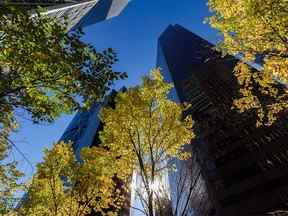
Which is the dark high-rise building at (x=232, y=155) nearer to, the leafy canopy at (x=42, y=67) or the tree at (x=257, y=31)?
the tree at (x=257, y=31)

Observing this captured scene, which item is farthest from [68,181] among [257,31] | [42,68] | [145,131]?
[257,31]

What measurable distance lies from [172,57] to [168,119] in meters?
76.0

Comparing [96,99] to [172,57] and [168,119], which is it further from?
[172,57]

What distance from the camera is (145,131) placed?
1038 cm

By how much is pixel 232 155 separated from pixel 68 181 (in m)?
25.2

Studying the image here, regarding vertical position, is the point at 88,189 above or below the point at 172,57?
below

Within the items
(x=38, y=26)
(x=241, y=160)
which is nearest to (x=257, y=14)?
(x=38, y=26)

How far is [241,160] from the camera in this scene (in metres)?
32.5

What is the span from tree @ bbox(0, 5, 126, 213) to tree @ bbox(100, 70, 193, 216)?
3.61 m

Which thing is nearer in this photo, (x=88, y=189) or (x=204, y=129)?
(x=88, y=189)

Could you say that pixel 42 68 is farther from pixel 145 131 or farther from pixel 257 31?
pixel 257 31

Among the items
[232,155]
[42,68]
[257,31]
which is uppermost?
[232,155]

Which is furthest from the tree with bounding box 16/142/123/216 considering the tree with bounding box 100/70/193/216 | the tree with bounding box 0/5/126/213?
the tree with bounding box 0/5/126/213

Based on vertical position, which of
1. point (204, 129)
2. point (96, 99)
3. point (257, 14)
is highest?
point (204, 129)
